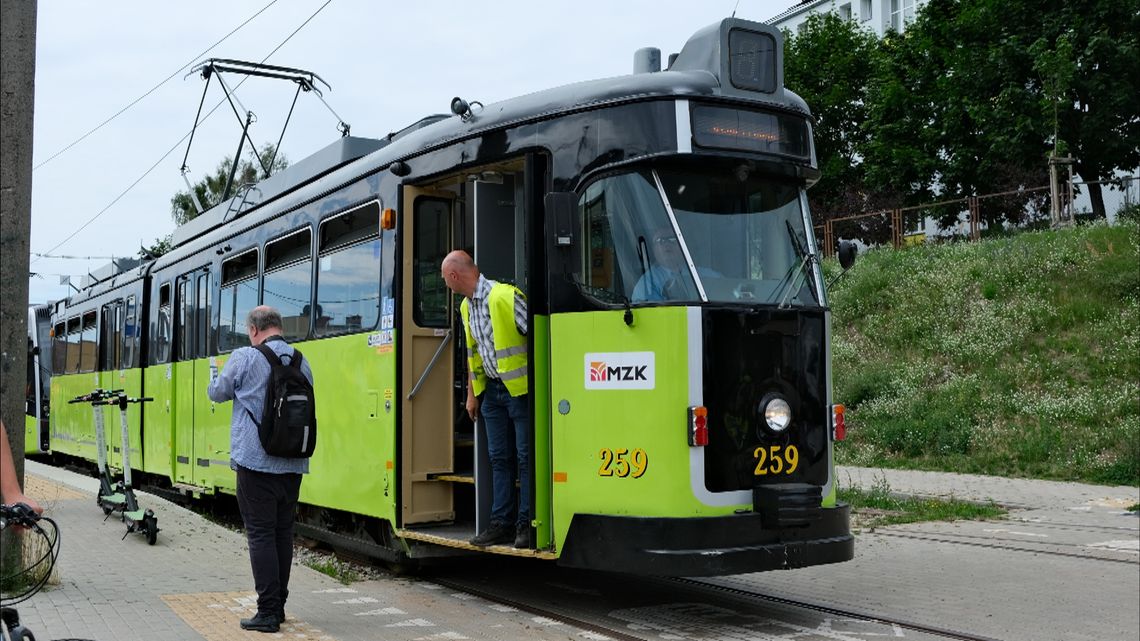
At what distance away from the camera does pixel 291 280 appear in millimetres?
10375

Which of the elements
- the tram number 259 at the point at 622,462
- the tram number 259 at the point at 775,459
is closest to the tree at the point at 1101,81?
the tram number 259 at the point at 775,459

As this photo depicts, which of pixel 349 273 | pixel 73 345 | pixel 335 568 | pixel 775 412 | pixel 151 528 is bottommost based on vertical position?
pixel 335 568

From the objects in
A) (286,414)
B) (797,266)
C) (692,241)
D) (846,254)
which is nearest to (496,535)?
(286,414)

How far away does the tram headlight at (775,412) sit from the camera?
6934mm

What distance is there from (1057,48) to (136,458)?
22715 millimetres

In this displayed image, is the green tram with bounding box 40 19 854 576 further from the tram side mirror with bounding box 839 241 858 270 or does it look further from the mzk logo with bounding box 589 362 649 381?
the tram side mirror with bounding box 839 241 858 270

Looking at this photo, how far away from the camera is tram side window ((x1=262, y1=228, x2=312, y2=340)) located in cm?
1002

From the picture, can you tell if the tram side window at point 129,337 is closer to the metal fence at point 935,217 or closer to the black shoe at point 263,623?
the black shoe at point 263,623

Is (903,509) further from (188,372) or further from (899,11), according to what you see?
(899,11)

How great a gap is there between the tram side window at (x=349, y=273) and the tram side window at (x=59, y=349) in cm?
1461

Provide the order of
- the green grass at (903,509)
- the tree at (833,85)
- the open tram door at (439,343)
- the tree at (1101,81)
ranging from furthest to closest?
the tree at (833,85), the tree at (1101,81), the green grass at (903,509), the open tram door at (439,343)

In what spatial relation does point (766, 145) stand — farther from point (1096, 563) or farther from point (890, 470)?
point (890, 470)

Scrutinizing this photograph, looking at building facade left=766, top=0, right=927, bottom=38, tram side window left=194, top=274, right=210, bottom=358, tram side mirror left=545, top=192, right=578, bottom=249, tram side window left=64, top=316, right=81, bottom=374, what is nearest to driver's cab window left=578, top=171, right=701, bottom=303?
tram side mirror left=545, top=192, right=578, bottom=249

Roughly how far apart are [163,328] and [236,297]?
3.61 metres
